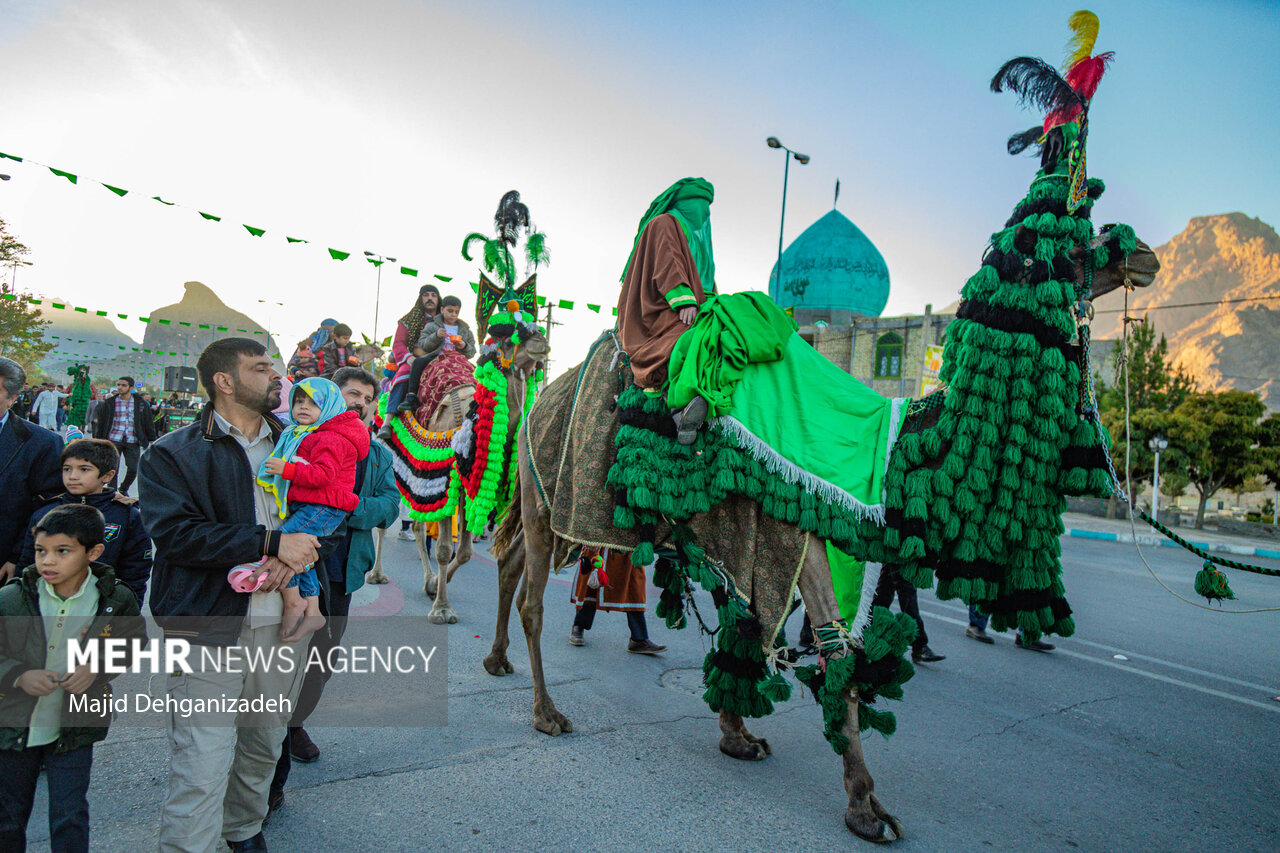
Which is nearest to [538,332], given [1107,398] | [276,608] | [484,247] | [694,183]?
[484,247]

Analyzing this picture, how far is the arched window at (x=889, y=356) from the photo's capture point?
115ft

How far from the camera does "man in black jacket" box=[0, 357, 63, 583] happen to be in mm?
3188

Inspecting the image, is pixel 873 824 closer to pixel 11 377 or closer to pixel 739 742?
pixel 739 742

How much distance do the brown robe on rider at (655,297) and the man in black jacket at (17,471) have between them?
2685 mm

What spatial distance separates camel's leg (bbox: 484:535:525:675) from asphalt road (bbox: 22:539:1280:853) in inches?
4.7

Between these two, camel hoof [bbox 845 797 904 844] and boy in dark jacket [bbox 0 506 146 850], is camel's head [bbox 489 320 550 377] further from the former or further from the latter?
camel hoof [bbox 845 797 904 844]

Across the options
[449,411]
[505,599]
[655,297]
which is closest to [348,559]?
[505,599]

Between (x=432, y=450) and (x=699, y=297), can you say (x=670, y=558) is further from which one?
(x=432, y=450)

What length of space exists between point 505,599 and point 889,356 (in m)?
33.1

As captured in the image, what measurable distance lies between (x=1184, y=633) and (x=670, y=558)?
6.31m

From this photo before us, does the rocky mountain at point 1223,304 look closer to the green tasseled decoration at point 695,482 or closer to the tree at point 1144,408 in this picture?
the tree at point 1144,408

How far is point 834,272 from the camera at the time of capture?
106ft

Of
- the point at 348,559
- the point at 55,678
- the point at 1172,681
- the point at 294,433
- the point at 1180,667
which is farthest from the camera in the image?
the point at 1180,667

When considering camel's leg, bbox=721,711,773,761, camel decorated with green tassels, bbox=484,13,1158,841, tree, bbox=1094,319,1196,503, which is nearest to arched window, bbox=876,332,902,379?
tree, bbox=1094,319,1196,503
